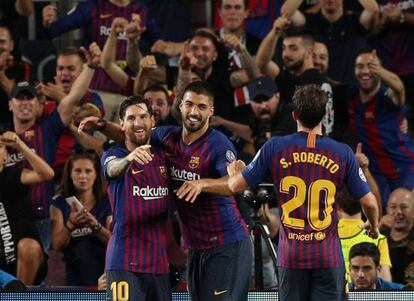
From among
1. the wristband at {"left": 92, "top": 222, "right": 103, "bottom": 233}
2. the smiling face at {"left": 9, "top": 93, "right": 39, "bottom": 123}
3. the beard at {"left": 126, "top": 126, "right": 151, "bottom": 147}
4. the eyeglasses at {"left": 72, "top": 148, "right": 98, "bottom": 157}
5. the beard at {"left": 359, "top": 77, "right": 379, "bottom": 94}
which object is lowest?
the wristband at {"left": 92, "top": 222, "right": 103, "bottom": 233}

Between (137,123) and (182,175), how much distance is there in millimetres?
459

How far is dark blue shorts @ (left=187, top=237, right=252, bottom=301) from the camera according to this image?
7898 millimetres

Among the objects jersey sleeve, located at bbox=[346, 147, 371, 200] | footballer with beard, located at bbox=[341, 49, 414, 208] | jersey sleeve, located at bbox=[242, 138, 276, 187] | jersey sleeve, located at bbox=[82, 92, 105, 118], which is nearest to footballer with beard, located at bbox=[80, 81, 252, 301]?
jersey sleeve, located at bbox=[242, 138, 276, 187]

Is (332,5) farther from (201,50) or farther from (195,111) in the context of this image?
(195,111)

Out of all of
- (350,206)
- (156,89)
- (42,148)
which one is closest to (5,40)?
(42,148)

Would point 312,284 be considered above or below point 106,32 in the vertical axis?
below

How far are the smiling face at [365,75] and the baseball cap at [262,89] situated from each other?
0.94m

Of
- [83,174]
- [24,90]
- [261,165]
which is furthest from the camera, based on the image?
[24,90]

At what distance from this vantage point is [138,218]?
7.80 metres

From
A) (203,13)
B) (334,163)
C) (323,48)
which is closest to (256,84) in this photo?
(323,48)

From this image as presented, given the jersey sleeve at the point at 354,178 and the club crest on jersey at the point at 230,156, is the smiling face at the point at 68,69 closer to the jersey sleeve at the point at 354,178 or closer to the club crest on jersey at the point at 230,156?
the club crest on jersey at the point at 230,156

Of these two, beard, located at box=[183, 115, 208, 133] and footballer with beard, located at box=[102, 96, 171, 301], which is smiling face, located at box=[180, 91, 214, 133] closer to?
beard, located at box=[183, 115, 208, 133]

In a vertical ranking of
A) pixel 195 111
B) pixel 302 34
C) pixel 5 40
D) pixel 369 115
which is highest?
pixel 5 40

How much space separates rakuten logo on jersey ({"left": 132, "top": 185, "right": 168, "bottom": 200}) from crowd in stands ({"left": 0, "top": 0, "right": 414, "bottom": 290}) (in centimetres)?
129
